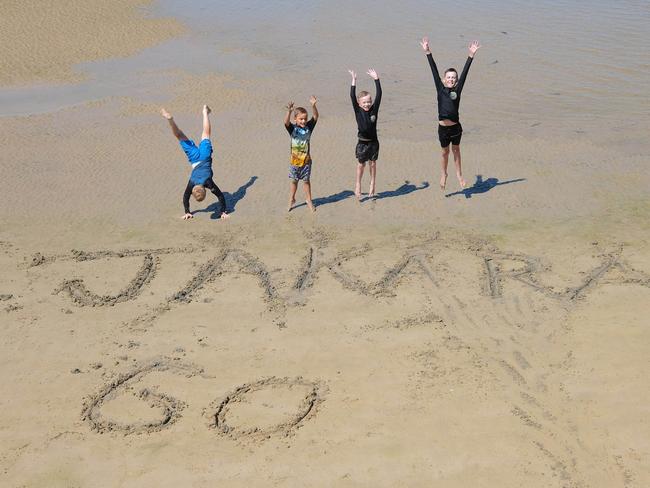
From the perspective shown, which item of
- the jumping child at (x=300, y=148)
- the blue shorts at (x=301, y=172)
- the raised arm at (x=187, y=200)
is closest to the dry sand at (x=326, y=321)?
the raised arm at (x=187, y=200)

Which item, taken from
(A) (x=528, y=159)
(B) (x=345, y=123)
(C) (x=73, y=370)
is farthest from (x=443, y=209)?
(C) (x=73, y=370)

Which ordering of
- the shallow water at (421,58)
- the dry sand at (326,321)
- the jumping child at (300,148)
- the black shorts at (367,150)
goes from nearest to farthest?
the dry sand at (326,321), the jumping child at (300,148), the black shorts at (367,150), the shallow water at (421,58)

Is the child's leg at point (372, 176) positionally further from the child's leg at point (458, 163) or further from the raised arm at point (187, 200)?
the raised arm at point (187, 200)

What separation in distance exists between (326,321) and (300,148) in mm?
3201

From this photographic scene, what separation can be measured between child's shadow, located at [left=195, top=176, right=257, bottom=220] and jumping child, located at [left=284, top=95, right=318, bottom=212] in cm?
87

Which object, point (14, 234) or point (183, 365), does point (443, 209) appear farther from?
point (14, 234)

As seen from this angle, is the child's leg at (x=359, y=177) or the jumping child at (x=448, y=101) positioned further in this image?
the child's leg at (x=359, y=177)

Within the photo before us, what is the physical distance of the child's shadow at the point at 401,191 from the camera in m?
12.4

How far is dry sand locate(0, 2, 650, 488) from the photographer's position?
7.19 m

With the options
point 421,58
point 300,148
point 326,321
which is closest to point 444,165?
point 300,148

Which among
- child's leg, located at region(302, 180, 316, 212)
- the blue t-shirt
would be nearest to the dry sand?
child's leg, located at region(302, 180, 316, 212)

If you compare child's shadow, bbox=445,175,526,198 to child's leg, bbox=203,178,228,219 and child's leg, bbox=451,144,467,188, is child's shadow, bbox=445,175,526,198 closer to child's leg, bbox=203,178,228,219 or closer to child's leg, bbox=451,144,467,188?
child's leg, bbox=451,144,467,188

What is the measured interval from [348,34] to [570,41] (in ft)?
17.6

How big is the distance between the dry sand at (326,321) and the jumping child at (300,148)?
0.37m
